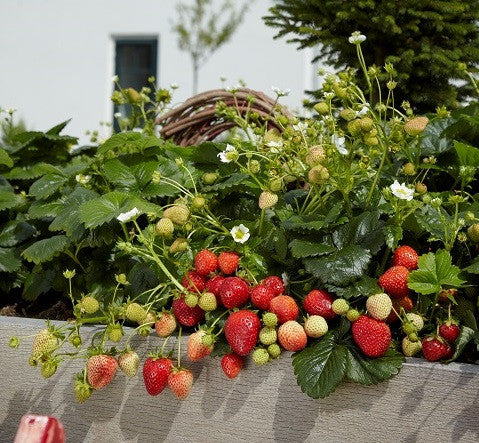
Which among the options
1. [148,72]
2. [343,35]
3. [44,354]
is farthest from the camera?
[148,72]

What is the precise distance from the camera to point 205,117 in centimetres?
169

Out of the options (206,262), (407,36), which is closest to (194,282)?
(206,262)

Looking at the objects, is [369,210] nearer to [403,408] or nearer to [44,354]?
[403,408]

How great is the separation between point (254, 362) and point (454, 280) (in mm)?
303

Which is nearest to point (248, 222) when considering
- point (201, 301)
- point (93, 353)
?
point (201, 301)

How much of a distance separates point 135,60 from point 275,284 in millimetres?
5788

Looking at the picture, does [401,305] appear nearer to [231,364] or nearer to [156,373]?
[231,364]

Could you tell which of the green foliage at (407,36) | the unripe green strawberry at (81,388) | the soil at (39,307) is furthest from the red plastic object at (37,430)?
the green foliage at (407,36)

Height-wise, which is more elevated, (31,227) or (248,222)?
(248,222)

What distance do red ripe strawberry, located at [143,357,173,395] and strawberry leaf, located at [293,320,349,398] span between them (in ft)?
0.61

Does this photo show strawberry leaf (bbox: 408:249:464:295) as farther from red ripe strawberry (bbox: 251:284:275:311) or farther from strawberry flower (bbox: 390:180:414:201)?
red ripe strawberry (bbox: 251:284:275:311)

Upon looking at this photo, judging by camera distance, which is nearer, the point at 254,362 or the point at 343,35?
the point at 254,362

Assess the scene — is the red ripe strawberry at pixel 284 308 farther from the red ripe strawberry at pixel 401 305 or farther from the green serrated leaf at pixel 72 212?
the green serrated leaf at pixel 72 212

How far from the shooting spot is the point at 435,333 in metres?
1.02
